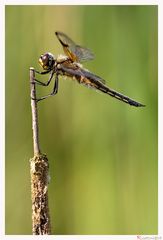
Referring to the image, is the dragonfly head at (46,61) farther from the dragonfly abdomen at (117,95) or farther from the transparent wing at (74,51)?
the dragonfly abdomen at (117,95)

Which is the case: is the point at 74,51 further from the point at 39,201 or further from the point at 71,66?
the point at 39,201

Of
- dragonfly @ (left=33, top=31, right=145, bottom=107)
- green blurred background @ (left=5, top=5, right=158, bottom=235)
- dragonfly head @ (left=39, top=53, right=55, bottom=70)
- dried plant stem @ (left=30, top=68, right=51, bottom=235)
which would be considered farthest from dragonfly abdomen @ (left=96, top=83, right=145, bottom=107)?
dried plant stem @ (left=30, top=68, right=51, bottom=235)

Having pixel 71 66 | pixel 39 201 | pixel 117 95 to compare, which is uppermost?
pixel 71 66

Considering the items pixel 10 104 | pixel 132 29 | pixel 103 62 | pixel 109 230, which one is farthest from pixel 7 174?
pixel 132 29

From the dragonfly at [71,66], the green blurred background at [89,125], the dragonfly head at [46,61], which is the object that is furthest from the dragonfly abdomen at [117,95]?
the dragonfly head at [46,61]

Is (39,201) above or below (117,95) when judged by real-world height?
below

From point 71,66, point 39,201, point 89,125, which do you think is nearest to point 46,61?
point 71,66

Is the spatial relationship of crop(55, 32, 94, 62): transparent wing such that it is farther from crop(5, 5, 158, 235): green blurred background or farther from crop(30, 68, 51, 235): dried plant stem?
crop(30, 68, 51, 235): dried plant stem
